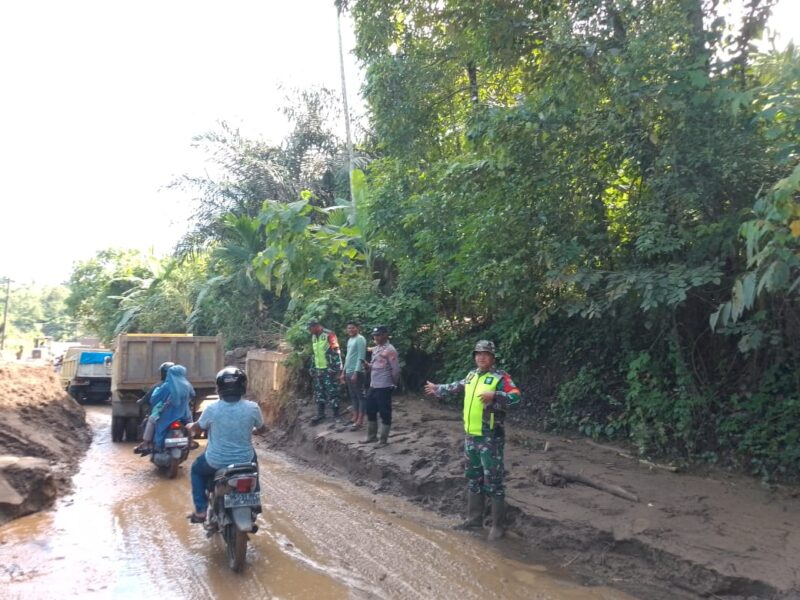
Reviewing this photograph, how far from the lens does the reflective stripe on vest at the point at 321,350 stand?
12.4 m

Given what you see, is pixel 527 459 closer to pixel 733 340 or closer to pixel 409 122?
pixel 733 340

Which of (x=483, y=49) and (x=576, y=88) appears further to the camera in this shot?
(x=483, y=49)

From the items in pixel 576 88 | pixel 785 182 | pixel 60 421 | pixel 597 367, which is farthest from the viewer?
pixel 60 421

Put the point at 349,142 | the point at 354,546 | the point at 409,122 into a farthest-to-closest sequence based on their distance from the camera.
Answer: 1. the point at 349,142
2. the point at 409,122
3. the point at 354,546

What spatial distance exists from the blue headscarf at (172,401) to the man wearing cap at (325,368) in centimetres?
320

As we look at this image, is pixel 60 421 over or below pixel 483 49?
below

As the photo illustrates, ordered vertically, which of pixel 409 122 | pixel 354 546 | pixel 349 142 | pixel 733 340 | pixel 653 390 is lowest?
pixel 354 546

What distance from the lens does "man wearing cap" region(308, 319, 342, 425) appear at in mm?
12367

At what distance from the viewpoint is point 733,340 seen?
27.0 feet

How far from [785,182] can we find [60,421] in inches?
486

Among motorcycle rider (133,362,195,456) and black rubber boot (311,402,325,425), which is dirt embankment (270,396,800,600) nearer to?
black rubber boot (311,402,325,425)

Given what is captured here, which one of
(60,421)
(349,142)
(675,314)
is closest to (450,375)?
(675,314)

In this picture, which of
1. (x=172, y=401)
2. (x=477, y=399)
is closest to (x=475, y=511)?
(x=477, y=399)

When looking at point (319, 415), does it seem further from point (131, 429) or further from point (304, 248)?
point (131, 429)
